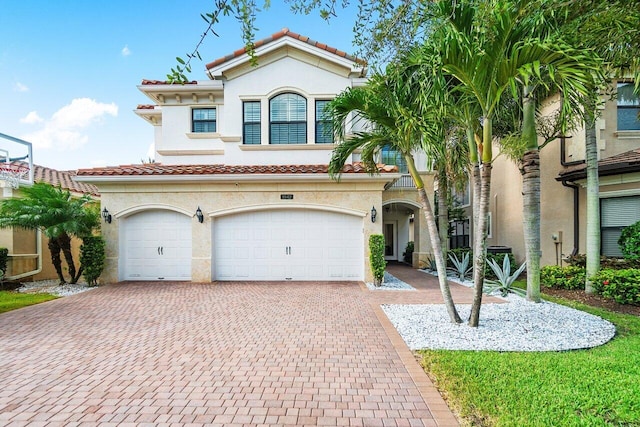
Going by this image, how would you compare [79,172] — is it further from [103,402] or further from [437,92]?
[437,92]

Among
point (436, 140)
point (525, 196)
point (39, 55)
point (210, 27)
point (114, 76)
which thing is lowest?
point (525, 196)

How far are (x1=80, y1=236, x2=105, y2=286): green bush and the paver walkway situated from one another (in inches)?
118

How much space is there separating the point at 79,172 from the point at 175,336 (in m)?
9.63

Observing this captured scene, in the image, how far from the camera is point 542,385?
4.14 m

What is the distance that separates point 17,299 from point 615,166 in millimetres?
19664

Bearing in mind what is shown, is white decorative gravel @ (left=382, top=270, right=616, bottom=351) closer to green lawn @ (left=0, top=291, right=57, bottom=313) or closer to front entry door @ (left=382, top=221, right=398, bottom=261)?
green lawn @ (left=0, top=291, right=57, bottom=313)

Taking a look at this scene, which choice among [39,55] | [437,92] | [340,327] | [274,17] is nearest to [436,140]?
[437,92]

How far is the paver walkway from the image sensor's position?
12.4ft

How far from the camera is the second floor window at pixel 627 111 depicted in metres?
11.9

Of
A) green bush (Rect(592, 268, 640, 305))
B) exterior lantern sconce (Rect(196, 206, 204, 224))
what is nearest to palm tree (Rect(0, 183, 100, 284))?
exterior lantern sconce (Rect(196, 206, 204, 224))

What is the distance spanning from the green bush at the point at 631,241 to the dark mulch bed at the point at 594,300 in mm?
1794

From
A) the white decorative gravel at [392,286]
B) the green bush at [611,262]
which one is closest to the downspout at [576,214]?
the green bush at [611,262]

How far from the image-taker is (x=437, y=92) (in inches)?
A: 216

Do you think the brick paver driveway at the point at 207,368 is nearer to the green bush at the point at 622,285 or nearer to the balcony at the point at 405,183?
the green bush at the point at 622,285
